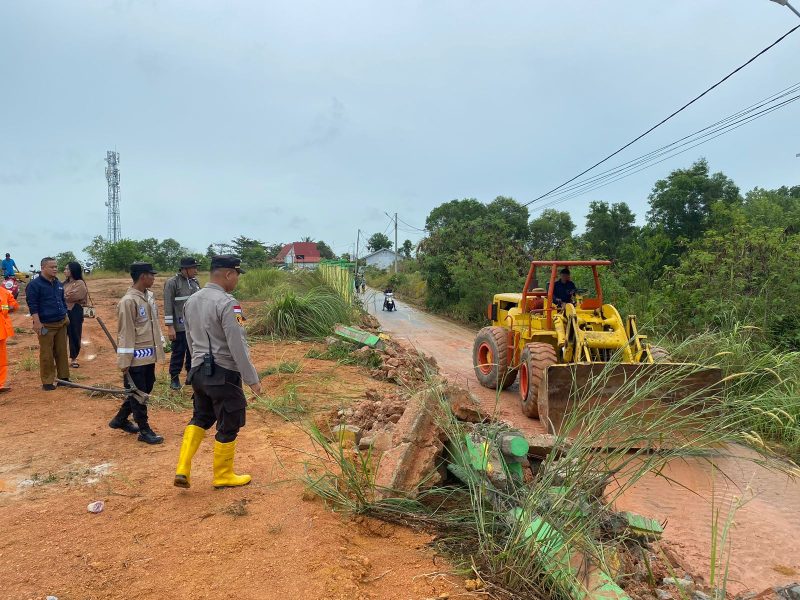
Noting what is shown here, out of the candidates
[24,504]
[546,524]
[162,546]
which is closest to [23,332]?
[24,504]

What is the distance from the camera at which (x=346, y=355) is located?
355 inches

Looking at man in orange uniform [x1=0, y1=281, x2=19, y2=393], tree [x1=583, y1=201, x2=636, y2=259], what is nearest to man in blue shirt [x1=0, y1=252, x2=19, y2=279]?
man in orange uniform [x1=0, y1=281, x2=19, y2=393]

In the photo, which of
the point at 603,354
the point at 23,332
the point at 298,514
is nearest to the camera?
the point at 298,514

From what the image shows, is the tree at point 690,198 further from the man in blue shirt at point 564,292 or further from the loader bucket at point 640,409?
the loader bucket at point 640,409

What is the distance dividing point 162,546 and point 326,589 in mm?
1058

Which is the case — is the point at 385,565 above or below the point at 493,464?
below

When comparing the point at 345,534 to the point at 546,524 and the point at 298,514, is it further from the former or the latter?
the point at 546,524

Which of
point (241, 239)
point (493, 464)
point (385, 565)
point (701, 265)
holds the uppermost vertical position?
point (241, 239)

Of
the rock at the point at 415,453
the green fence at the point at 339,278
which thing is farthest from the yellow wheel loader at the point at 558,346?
the green fence at the point at 339,278

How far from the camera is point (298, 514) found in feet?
10.9

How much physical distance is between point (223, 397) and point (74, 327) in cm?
566

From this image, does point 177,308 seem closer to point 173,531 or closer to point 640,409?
point 173,531

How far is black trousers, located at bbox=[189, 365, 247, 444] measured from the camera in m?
3.68

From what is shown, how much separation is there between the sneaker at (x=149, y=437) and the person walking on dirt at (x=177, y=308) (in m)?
1.96
